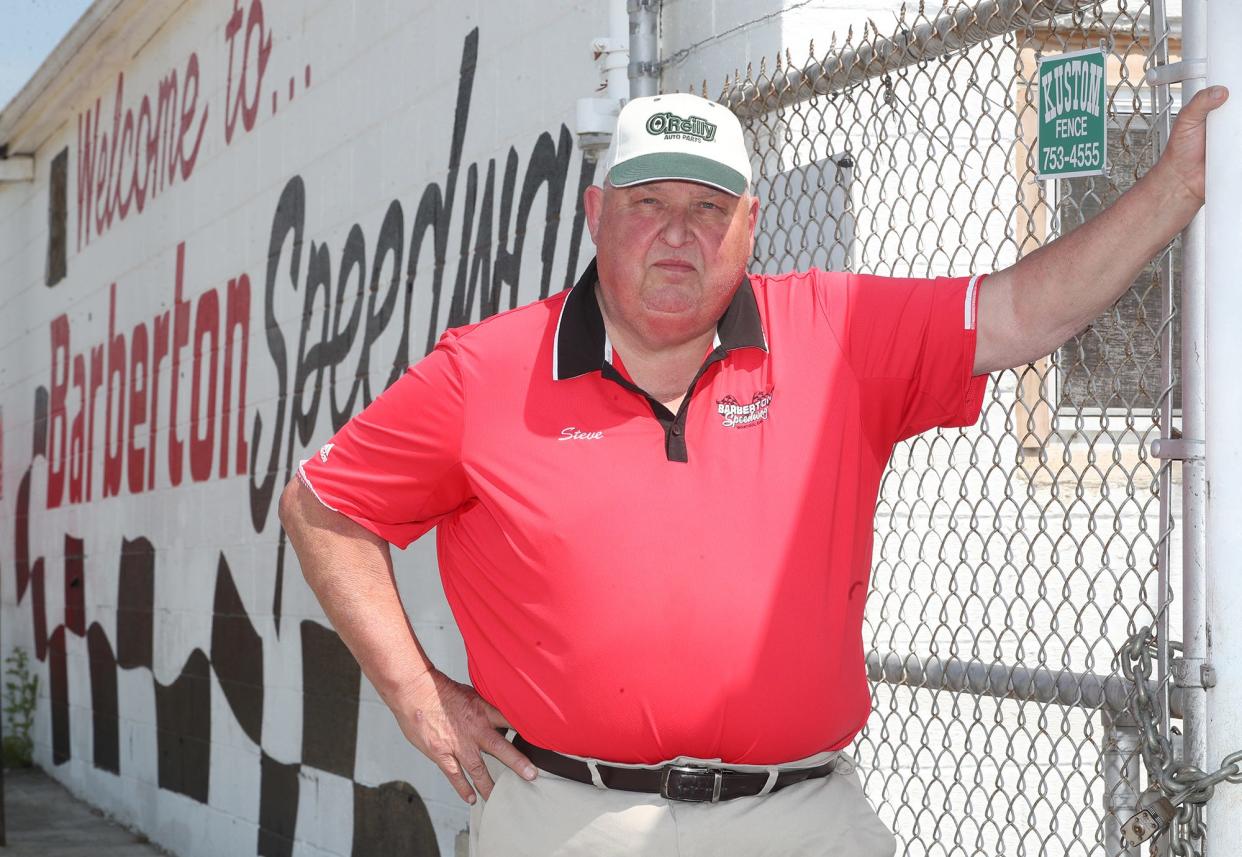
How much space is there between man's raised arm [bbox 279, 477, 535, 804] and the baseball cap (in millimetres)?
893

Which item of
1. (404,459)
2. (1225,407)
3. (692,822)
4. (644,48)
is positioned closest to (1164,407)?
(1225,407)

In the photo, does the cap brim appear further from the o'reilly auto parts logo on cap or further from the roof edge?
the roof edge

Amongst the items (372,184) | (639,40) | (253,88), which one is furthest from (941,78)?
(253,88)

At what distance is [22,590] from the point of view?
39.2ft

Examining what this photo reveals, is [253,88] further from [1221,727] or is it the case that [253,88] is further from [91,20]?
[1221,727]

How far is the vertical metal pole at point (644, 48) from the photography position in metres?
4.40

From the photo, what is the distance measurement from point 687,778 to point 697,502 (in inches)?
19.2

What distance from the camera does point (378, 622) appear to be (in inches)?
128

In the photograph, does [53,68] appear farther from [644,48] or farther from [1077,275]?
[1077,275]

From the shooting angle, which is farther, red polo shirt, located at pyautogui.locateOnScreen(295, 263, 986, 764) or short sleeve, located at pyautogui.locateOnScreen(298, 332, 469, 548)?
short sleeve, located at pyautogui.locateOnScreen(298, 332, 469, 548)

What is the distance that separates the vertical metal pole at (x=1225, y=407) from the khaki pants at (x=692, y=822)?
779mm

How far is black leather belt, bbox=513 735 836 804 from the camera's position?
9.29 ft

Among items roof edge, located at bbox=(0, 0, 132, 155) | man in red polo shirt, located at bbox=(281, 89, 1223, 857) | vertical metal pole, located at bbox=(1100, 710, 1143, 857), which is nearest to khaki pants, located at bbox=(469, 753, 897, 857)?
man in red polo shirt, located at bbox=(281, 89, 1223, 857)

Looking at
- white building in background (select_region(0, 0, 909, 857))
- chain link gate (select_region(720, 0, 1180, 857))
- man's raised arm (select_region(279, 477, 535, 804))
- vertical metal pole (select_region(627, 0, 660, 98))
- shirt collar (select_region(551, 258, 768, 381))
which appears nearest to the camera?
shirt collar (select_region(551, 258, 768, 381))
